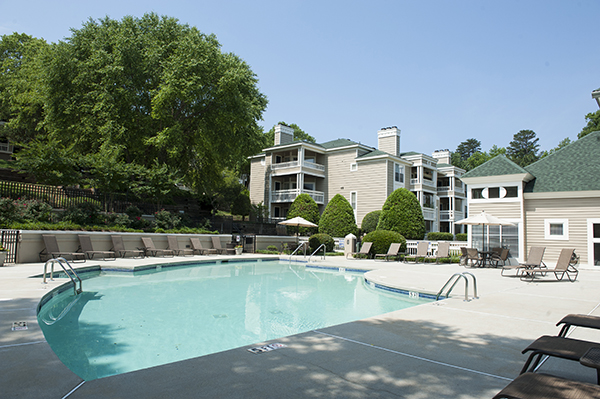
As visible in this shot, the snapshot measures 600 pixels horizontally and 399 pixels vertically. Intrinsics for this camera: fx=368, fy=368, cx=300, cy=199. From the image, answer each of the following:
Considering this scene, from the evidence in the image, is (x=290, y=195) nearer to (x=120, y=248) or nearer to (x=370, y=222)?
(x=370, y=222)

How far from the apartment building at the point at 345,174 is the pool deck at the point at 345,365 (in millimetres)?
26601

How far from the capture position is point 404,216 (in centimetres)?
2530

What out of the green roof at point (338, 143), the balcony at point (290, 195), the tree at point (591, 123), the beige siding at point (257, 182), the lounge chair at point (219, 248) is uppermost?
the tree at point (591, 123)

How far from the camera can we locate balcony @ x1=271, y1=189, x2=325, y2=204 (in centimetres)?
3475

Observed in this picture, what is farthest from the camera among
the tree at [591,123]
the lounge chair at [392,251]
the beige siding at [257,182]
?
the tree at [591,123]

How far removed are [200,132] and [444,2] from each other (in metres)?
17.7

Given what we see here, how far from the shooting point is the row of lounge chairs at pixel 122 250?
1365 centimetres

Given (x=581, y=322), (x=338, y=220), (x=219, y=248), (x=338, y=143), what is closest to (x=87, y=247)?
(x=219, y=248)

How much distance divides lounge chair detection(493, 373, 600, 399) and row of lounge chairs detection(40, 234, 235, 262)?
1461 centimetres

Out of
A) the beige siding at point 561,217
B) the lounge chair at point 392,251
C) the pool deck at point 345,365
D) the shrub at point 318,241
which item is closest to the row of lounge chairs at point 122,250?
the shrub at point 318,241

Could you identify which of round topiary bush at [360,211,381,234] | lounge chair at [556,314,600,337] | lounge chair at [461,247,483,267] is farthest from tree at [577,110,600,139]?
lounge chair at [556,314,600,337]

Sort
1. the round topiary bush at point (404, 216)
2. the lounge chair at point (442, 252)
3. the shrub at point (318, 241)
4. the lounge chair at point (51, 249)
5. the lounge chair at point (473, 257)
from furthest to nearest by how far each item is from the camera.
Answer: the round topiary bush at point (404, 216)
the shrub at point (318, 241)
the lounge chair at point (442, 252)
the lounge chair at point (473, 257)
the lounge chair at point (51, 249)

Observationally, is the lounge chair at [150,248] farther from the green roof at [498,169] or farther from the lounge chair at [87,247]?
the green roof at [498,169]

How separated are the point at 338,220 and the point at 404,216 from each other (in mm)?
4970
